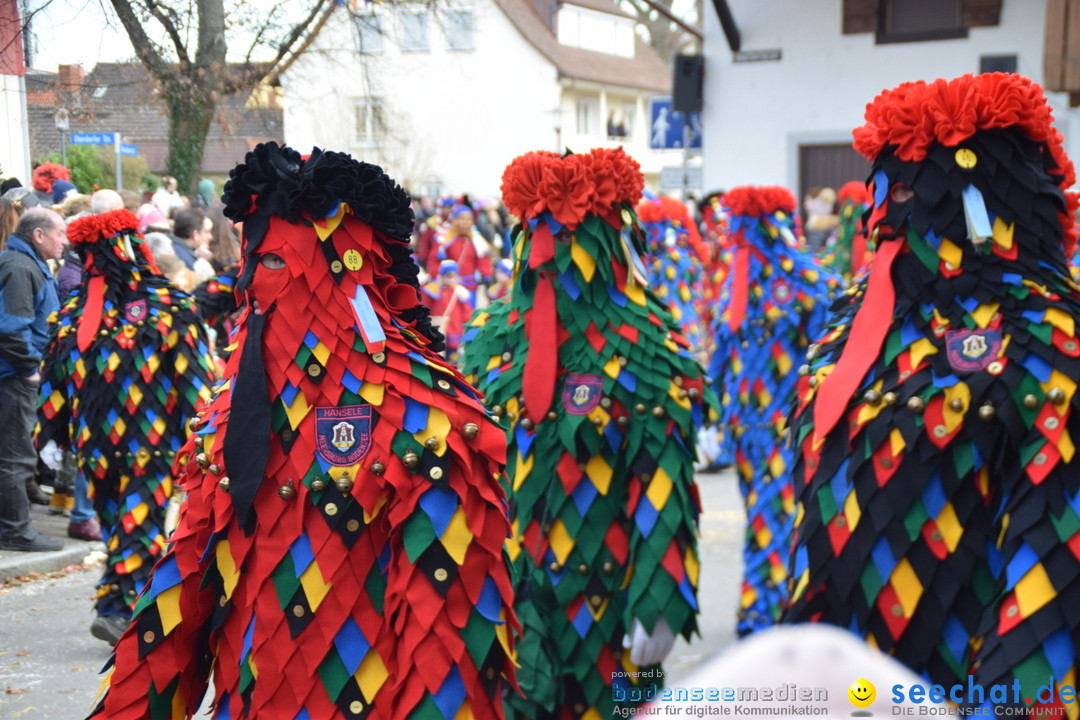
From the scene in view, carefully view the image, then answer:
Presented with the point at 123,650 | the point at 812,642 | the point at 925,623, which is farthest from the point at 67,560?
the point at 812,642

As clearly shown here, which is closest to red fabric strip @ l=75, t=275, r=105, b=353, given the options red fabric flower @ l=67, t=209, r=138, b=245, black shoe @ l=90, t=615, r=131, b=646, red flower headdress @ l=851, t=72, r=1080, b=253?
red fabric flower @ l=67, t=209, r=138, b=245

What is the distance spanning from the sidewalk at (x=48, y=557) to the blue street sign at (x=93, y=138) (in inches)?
84.2

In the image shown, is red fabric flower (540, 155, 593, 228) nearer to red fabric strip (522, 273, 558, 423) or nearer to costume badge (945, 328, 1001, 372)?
red fabric strip (522, 273, 558, 423)

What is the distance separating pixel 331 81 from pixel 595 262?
271 centimetres

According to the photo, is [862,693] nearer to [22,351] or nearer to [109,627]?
[109,627]

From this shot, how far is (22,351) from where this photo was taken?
6.45m

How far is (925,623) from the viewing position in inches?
109

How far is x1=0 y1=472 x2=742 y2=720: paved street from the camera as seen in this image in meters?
4.75

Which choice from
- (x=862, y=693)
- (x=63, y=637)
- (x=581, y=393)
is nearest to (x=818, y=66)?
(x=63, y=637)

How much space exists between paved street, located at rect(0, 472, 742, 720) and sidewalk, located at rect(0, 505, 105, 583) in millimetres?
16

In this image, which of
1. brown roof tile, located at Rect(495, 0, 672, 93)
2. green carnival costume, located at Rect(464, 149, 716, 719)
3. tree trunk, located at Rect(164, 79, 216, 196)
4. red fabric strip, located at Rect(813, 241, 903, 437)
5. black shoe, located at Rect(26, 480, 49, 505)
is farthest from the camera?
brown roof tile, located at Rect(495, 0, 672, 93)

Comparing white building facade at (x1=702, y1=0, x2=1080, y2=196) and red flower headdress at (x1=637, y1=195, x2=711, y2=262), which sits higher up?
white building facade at (x1=702, y1=0, x2=1080, y2=196)

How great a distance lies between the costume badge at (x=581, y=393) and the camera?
12.4ft

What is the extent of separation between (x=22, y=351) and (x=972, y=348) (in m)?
5.39
